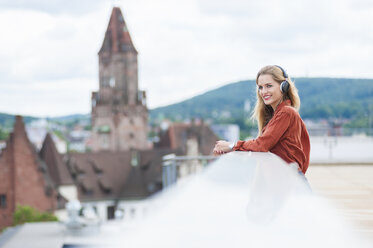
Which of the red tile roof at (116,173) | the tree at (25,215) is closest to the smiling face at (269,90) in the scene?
the tree at (25,215)

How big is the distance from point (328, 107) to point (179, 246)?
87.4ft

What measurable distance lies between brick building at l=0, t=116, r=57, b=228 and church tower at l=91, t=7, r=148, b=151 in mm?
16638

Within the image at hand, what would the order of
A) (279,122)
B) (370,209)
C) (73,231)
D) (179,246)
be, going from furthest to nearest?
(73,231), (370,209), (279,122), (179,246)

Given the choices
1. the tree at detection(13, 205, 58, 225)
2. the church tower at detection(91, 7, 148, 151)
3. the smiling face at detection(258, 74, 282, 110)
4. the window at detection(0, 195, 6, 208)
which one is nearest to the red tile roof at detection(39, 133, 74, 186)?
the tree at detection(13, 205, 58, 225)

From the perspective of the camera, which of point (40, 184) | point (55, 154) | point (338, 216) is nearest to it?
point (338, 216)

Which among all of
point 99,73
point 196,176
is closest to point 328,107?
point 196,176

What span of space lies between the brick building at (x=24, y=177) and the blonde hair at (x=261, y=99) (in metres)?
38.5

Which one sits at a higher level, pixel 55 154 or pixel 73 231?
pixel 55 154

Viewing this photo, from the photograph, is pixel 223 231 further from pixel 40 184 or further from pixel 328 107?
pixel 40 184

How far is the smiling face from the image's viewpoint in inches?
66.7

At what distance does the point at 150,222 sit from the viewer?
2.58 feet

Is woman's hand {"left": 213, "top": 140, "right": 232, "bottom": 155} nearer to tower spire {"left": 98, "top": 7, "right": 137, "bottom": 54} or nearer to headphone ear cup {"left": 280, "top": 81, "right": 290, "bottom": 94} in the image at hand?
headphone ear cup {"left": 280, "top": 81, "right": 290, "bottom": 94}

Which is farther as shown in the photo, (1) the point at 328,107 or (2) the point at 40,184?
(2) the point at 40,184

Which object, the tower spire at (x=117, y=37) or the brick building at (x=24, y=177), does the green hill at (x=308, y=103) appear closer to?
the tower spire at (x=117, y=37)
